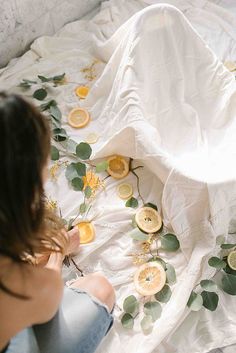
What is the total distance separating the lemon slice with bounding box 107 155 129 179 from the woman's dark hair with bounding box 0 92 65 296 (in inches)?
26.1

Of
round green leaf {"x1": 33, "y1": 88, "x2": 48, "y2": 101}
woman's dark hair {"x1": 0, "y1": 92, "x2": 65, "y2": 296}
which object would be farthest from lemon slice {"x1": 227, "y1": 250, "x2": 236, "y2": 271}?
round green leaf {"x1": 33, "y1": 88, "x2": 48, "y2": 101}

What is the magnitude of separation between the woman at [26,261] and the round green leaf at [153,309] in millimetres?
180

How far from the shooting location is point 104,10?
182 cm

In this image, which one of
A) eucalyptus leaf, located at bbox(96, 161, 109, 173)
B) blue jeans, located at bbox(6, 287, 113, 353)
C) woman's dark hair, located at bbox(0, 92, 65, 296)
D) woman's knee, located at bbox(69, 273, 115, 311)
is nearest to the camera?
woman's dark hair, located at bbox(0, 92, 65, 296)

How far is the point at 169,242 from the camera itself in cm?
123

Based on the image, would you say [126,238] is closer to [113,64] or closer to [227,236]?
[227,236]

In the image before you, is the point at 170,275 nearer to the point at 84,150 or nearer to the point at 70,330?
the point at 70,330

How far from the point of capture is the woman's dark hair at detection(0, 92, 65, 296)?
0.64 metres

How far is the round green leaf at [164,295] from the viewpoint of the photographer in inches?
45.7

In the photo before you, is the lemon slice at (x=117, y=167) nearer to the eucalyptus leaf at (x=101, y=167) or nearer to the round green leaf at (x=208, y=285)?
the eucalyptus leaf at (x=101, y=167)

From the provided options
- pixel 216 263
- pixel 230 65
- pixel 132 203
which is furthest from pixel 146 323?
pixel 230 65

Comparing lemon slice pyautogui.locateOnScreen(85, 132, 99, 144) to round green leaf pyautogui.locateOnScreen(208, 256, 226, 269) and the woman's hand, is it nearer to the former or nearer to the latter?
the woman's hand

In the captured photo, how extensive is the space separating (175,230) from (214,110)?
16.8 inches

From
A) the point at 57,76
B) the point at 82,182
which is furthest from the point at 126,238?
the point at 57,76
